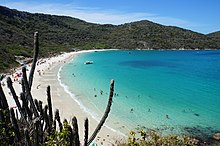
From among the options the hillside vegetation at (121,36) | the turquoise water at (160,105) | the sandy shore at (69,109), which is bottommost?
the turquoise water at (160,105)

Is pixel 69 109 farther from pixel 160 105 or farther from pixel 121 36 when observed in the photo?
pixel 121 36

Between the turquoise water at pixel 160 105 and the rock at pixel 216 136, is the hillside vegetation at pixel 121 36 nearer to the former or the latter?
the turquoise water at pixel 160 105

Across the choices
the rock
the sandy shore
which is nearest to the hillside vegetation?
the sandy shore

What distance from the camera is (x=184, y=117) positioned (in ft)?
89.7

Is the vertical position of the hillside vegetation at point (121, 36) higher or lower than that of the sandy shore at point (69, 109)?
higher

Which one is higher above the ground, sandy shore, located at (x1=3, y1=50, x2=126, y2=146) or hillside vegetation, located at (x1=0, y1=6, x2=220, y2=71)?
hillside vegetation, located at (x1=0, y1=6, x2=220, y2=71)

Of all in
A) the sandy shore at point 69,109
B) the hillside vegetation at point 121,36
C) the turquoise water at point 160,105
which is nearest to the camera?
the sandy shore at point 69,109

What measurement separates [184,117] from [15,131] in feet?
75.7

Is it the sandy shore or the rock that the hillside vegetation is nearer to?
the sandy shore

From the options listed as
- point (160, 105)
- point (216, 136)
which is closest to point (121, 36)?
point (160, 105)

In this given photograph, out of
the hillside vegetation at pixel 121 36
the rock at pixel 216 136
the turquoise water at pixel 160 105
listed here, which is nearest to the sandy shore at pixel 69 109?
the turquoise water at pixel 160 105

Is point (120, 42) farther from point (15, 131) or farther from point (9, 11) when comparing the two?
point (15, 131)

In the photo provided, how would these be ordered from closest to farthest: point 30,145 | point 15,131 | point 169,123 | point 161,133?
point 30,145 → point 15,131 → point 161,133 → point 169,123

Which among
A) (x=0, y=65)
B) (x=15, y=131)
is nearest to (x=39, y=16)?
(x=0, y=65)
